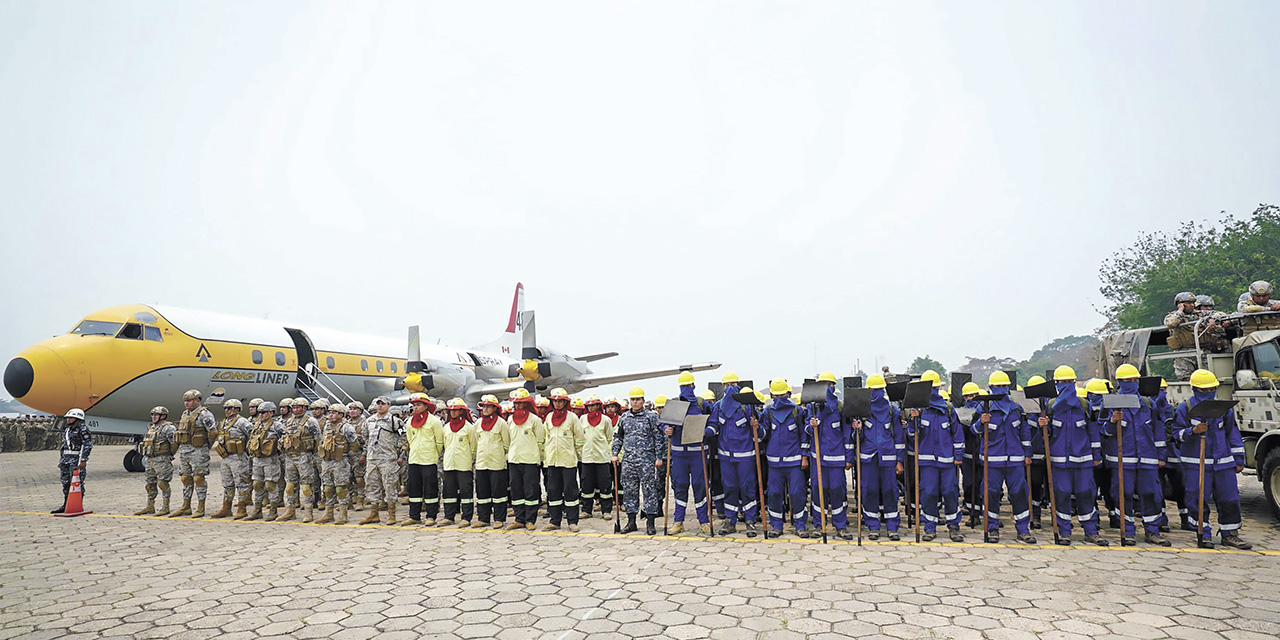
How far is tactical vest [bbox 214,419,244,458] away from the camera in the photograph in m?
9.73

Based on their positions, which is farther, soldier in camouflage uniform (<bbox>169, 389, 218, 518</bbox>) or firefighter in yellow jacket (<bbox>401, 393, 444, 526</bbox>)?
soldier in camouflage uniform (<bbox>169, 389, 218, 518</bbox>)

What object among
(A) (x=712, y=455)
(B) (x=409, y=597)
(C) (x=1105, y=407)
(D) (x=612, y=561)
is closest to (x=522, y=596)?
(B) (x=409, y=597)

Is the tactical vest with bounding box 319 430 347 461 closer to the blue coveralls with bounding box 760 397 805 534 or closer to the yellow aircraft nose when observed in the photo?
the blue coveralls with bounding box 760 397 805 534

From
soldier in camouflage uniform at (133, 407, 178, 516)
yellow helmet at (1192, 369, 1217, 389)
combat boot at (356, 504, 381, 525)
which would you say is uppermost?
yellow helmet at (1192, 369, 1217, 389)

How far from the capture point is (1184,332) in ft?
32.2

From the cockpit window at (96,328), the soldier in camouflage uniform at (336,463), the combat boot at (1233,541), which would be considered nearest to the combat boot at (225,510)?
the soldier in camouflage uniform at (336,463)

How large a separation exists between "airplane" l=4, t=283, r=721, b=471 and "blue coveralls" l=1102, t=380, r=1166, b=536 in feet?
42.6

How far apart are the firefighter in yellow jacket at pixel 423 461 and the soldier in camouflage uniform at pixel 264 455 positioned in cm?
206

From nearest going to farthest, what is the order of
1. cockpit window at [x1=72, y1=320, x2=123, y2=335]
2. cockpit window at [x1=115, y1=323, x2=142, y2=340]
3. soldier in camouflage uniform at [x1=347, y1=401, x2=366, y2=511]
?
1. soldier in camouflage uniform at [x1=347, y1=401, x2=366, y2=511]
2. cockpit window at [x1=72, y1=320, x2=123, y2=335]
3. cockpit window at [x1=115, y1=323, x2=142, y2=340]

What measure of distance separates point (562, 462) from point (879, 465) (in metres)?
3.98

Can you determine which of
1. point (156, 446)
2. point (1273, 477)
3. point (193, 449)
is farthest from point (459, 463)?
point (1273, 477)

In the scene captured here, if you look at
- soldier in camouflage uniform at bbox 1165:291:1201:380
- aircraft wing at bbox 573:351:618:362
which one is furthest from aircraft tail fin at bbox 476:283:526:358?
soldier in camouflage uniform at bbox 1165:291:1201:380

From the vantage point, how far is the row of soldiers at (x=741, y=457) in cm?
733

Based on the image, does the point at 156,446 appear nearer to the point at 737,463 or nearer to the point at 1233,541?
the point at 737,463
